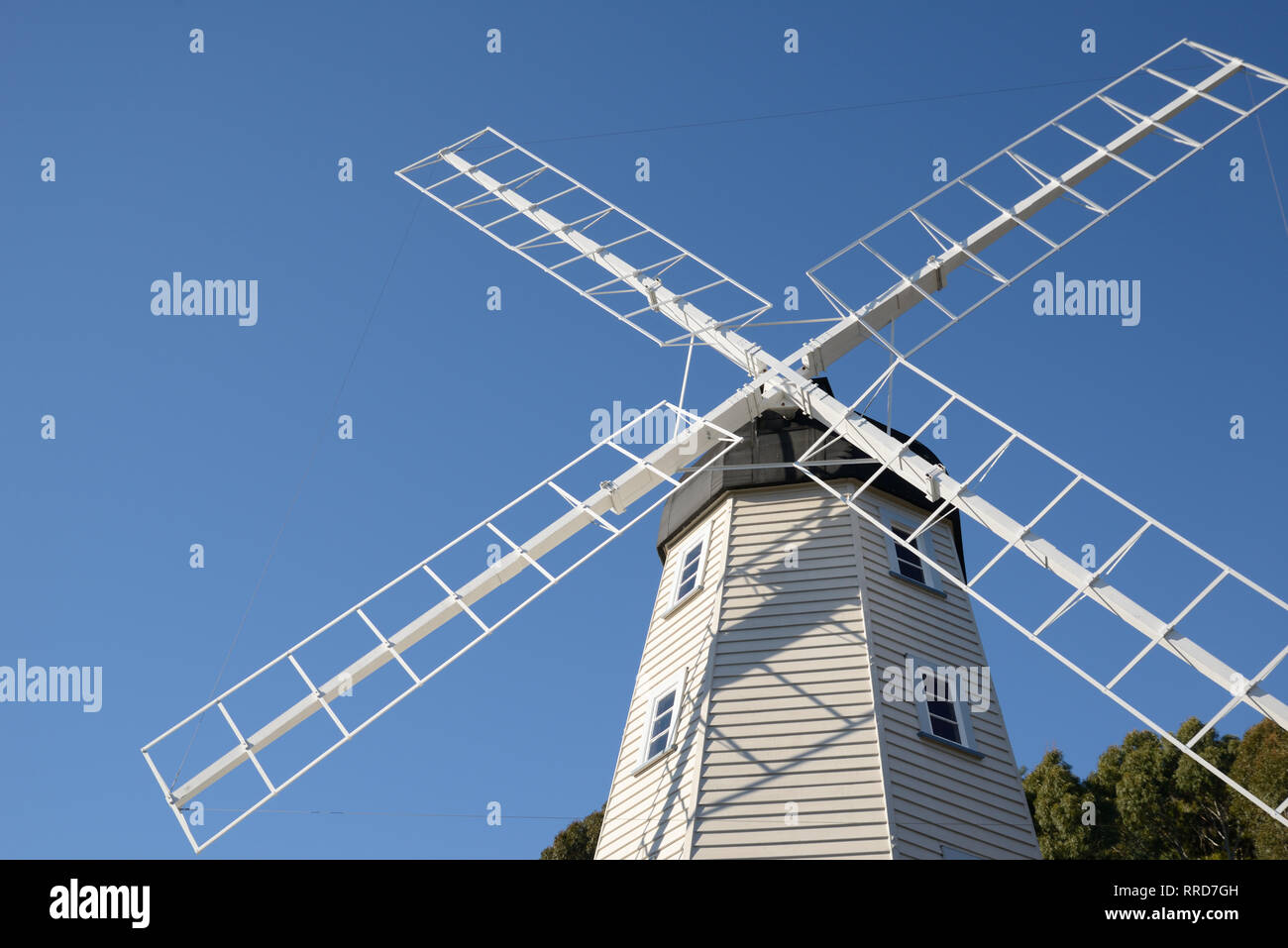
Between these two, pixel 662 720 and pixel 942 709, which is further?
pixel 662 720

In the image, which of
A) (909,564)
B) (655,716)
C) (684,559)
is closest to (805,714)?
(655,716)

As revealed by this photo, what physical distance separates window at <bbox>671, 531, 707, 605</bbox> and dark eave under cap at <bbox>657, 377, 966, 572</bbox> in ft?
1.54

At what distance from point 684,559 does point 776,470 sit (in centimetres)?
179

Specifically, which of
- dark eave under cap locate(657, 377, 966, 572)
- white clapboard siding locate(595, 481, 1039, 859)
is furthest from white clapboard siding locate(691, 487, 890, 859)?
dark eave under cap locate(657, 377, 966, 572)

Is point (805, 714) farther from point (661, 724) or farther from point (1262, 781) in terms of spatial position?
point (1262, 781)

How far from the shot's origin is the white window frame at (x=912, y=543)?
13742 mm

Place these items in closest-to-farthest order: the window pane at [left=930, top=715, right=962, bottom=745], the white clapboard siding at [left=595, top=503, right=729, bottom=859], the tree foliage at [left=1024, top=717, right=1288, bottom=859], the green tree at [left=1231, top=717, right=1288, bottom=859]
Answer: the white clapboard siding at [left=595, top=503, right=729, bottom=859]
the window pane at [left=930, top=715, right=962, bottom=745]
the green tree at [left=1231, top=717, right=1288, bottom=859]
the tree foliage at [left=1024, top=717, right=1288, bottom=859]

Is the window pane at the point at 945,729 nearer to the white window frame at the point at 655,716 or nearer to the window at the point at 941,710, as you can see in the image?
the window at the point at 941,710

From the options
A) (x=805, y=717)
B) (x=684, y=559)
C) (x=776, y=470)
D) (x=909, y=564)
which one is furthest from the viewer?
(x=684, y=559)

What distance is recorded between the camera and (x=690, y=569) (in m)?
14.8

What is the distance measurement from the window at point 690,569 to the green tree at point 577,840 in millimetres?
21370

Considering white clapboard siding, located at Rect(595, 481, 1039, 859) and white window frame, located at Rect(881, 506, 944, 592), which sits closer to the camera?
white clapboard siding, located at Rect(595, 481, 1039, 859)

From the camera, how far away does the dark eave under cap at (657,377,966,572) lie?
14547 millimetres

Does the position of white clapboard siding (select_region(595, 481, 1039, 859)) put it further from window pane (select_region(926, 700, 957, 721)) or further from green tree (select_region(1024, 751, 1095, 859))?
green tree (select_region(1024, 751, 1095, 859))
